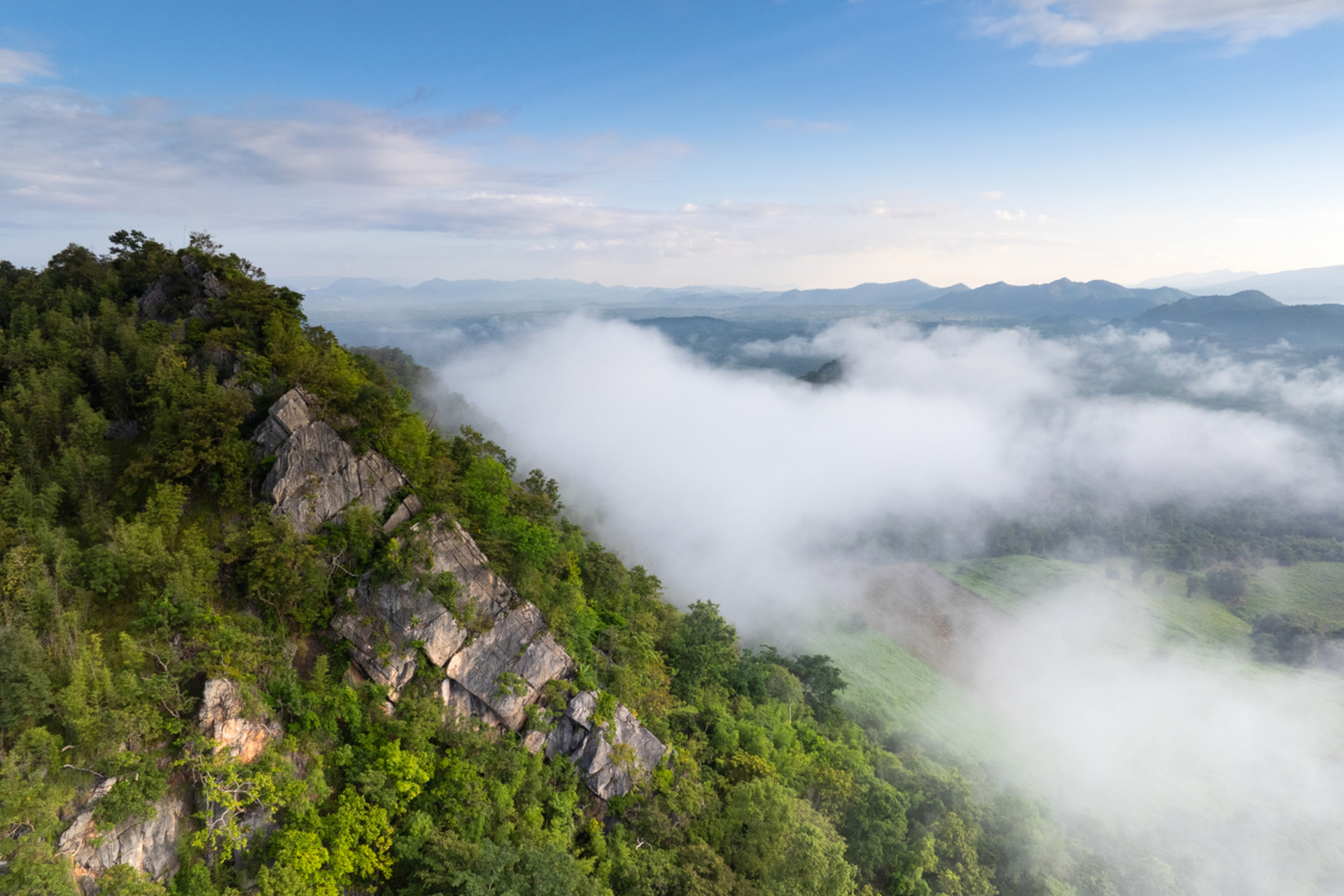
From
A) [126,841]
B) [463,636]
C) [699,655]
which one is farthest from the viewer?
[699,655]

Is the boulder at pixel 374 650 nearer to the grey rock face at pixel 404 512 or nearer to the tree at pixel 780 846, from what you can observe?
the grey rock face at pixel 404 512

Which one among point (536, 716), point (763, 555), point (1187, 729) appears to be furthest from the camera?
point (763, 555)

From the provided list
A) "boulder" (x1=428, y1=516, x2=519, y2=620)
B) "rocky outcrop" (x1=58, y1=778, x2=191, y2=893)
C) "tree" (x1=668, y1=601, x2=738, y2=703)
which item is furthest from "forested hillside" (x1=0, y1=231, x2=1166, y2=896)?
"tree" (x1=668, y1=601, x2=738, y2=703)

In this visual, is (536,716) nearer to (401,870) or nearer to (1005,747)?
(401,870)

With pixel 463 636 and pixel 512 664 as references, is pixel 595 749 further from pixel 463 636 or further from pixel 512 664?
pixel 463 636

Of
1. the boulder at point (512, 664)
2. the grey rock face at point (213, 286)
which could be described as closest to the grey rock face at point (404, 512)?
the boulder at point (512, 664)

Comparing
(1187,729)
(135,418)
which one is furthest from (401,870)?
(1187,729)

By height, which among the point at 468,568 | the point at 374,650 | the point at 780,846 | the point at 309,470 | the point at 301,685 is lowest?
the point at 780,846

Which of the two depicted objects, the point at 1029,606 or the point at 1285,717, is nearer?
the point at 1285,717

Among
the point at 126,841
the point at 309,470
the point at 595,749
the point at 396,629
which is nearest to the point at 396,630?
the point at 396,629
